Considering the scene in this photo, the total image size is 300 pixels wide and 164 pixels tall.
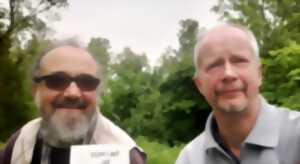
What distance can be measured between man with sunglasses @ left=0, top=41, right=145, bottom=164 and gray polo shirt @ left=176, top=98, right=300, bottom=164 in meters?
0.33

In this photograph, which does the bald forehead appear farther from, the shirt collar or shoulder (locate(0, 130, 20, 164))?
shoulder (locate(0, 130, 20, 164))

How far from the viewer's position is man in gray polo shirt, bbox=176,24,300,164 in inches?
123

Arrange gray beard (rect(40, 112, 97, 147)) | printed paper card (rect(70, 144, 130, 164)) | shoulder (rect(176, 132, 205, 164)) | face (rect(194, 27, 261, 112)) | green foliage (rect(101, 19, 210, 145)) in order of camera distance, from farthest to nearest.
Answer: green foliage (rect(101, 19, 210, 145))
shoulder (rect(176, 132, 205, 164))
gray beard (rect(40, 112, 97, 147))
face (rect(194, 27, 261, 112))
printed paper card (rect(70, 144, 130, 164))

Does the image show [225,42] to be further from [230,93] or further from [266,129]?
[266,129]

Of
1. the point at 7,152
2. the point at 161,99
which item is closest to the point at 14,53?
the point at 161,99

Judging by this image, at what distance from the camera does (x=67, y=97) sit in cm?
315

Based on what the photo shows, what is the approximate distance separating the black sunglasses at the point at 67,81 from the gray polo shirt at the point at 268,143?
59cm

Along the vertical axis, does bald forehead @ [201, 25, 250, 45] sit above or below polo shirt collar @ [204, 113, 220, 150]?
above

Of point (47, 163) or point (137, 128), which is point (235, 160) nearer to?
point (47, 163)

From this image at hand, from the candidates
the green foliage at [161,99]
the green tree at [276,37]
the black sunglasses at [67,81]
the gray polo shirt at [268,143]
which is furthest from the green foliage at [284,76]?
the black sunglasses at [67,81]

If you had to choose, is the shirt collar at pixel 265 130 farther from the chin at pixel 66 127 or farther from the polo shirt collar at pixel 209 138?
the chin at pixel 66 127

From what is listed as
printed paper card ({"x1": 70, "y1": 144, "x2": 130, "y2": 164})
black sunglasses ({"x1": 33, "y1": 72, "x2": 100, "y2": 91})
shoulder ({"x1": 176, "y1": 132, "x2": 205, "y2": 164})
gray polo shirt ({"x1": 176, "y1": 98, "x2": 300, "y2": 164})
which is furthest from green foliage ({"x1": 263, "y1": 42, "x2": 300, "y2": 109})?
printed paper card ({"x1": 70, "y1": 144, "x2": 130, "y2": 164})

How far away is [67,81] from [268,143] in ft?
3.05

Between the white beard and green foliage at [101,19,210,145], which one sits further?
green foliage at [101,19,210,145]
